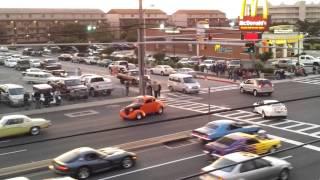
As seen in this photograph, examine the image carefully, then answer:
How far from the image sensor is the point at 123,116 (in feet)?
95.2

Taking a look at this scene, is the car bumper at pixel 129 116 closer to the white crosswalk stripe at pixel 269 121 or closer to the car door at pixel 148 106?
the car door at pixel 148 106

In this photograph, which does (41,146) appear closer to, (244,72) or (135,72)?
(135,72)

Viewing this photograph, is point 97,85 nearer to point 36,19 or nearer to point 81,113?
point 81,113

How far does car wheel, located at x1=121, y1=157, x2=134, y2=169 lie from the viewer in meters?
18.4

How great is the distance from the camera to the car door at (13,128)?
962 inches

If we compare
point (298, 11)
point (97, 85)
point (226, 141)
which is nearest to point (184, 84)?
point (97, 85)

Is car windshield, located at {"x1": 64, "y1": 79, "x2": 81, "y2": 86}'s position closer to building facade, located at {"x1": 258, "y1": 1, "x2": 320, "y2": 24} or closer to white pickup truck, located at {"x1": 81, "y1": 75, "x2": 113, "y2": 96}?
white pickup truck, located at {"x1": 81, "y1": 75, "x2": 113, "y2": 96}

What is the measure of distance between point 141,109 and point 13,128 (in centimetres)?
813

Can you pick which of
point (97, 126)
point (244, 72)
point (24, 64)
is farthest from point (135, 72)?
point (97, 126)

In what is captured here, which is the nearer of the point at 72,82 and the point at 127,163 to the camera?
the point at 127,163

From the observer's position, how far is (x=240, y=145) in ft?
64.5

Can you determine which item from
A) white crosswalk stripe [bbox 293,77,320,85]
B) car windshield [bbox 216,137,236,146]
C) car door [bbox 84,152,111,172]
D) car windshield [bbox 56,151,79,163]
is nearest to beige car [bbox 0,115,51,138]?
car windshield [bbox 56,151,79,163]

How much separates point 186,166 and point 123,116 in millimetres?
10931

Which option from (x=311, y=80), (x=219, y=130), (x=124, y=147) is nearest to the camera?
(x=124, y=147)
